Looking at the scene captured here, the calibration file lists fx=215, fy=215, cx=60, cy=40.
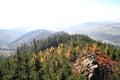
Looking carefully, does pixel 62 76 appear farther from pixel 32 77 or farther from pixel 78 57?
pixel 78 57

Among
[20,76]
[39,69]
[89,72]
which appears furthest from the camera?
[89,72]

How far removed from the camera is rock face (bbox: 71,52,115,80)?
5359 inches

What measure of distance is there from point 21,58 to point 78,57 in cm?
6130

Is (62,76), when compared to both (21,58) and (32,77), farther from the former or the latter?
(21,58)

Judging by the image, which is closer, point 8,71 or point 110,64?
point 8,71

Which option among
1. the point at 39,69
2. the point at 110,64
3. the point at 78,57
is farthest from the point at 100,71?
the point at 39,69

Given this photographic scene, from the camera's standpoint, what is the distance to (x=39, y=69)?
12131cm

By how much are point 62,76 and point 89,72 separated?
2400 centimetres

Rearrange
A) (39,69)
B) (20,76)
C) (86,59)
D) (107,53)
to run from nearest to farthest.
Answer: (20,76), (39,69), (86,59), (107,53)

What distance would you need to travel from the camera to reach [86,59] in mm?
153500

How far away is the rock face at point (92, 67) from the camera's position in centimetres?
13612

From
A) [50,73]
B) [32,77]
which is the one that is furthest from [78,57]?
[32,77]

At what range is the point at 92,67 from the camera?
139875mm

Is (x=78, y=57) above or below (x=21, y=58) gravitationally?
below
